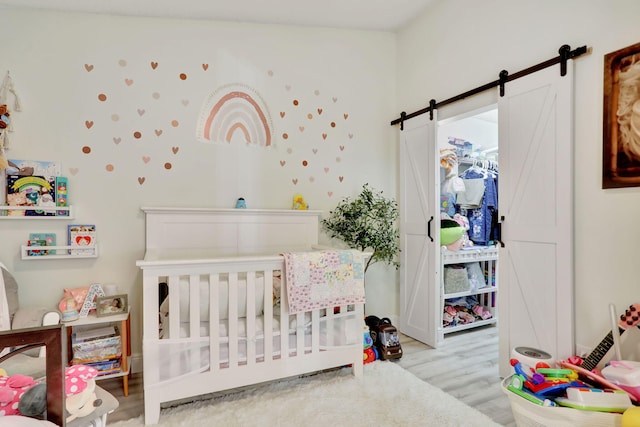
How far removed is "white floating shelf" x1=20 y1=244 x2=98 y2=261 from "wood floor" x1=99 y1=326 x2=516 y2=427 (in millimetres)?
878

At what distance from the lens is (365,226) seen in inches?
119

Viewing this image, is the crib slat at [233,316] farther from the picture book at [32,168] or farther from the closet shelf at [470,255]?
the closet shelf at [470,255]

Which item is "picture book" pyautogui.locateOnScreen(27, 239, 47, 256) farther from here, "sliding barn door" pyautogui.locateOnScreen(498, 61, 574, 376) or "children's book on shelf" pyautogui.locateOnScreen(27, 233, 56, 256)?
"sliding barn door" pyautogui.locateOnScreen(498, 61, 574, 376)

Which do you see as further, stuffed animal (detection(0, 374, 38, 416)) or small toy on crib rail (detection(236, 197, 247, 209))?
small toy on crib rail (detection(236, 197, 247, 209))

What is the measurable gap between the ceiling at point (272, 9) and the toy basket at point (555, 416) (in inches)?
111

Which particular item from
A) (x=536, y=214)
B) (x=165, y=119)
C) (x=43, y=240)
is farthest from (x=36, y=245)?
(x=536, y=214)

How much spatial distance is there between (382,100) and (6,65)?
2.90 metres

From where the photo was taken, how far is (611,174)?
1.82 metres

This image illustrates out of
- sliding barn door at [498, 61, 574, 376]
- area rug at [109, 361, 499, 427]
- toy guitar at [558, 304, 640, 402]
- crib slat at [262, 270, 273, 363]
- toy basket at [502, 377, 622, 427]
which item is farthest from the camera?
crib slat at [262, 270, 273, 363]

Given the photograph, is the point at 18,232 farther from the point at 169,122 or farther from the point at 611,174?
the point at 611,174

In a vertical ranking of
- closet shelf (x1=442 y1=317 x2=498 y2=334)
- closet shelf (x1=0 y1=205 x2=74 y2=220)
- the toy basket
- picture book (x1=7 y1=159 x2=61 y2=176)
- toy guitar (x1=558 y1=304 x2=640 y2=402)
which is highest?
picture book (x1=7 y1=159 x2=61 y2=176)

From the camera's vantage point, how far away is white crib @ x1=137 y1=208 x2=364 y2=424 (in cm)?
190

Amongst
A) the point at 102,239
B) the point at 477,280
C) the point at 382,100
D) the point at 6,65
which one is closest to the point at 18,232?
the point at 102,239

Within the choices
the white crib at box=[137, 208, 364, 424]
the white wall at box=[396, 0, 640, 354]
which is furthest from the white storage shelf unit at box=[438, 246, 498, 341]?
the white wall at box=[396, 0, 640, 354]
